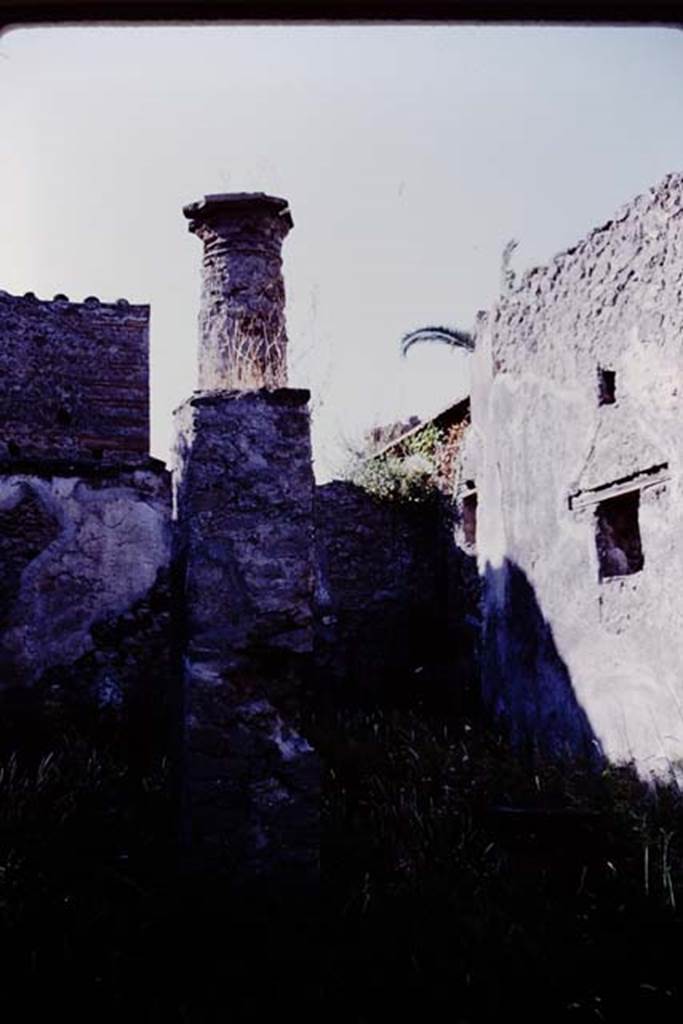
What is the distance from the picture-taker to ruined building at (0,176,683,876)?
4.15 metres

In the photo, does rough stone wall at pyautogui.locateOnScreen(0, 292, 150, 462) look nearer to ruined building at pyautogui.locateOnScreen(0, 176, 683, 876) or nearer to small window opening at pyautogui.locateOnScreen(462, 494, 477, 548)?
ruined building at pyautogui.locateOnScreen(0, 176, 683, 876)

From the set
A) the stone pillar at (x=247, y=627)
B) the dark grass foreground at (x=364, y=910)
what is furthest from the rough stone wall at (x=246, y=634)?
the dark grass foreground at (x=364, y=910)

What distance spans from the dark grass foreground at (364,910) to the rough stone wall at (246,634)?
25cm

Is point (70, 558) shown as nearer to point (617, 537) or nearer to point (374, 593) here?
point (617, 537)

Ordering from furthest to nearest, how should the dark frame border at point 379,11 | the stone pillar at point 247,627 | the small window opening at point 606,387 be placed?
the small window opening at point 606,387 → the stone pillar at point 247,627 → the dark frame border at point 379,11

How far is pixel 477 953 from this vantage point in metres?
3.44

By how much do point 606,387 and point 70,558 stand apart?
370cm

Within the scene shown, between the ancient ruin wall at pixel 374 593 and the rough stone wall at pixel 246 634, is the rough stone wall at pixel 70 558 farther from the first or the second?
the ancient ruin wall at pixel 374 593

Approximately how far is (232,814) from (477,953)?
115 cm

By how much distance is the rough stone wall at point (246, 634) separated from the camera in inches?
160

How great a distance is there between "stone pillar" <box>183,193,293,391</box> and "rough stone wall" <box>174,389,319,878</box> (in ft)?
25.1

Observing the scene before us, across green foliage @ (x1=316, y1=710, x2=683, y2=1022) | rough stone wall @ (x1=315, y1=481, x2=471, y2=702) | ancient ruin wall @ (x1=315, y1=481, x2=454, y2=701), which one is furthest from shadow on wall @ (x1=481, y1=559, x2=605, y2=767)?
ancient ruin wall @ (x1=315, y1=481, x2=454, y2=701)

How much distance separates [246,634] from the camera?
416 cm

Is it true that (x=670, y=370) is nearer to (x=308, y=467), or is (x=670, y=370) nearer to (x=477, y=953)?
(x=308, y=467)
